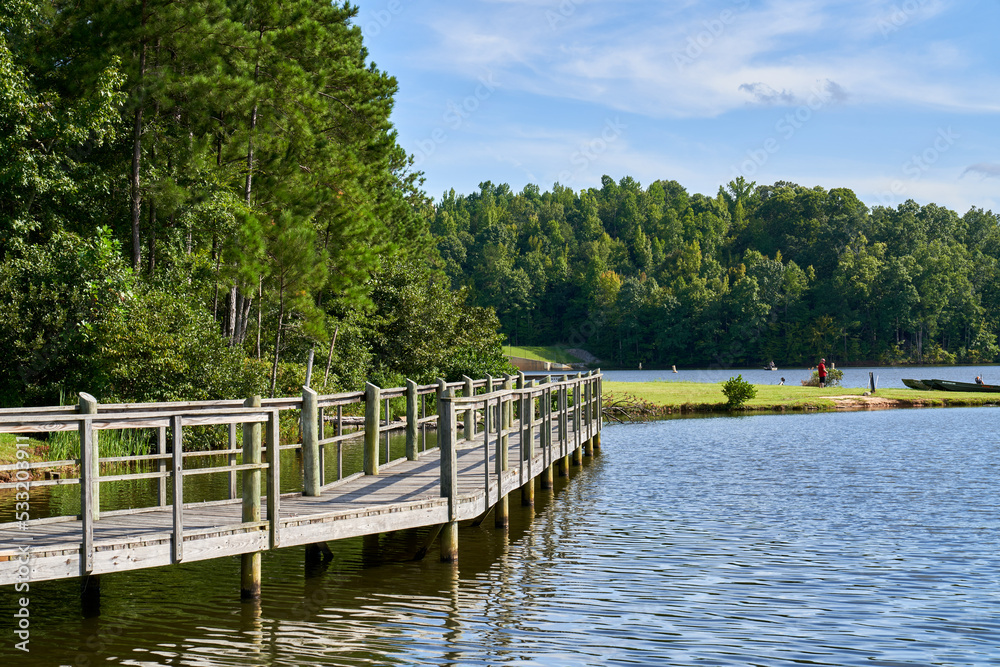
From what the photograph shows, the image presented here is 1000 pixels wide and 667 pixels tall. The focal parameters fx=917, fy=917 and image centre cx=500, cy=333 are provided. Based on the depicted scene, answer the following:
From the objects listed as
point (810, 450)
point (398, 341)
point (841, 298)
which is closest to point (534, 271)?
point (841, 298)

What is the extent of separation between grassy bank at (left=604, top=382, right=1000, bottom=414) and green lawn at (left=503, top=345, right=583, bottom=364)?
77.9 m

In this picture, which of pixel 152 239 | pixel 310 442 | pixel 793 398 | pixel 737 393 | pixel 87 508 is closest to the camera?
pixel 87 508

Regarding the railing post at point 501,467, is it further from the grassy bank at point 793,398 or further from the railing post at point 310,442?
the grassy bank at point 793,398

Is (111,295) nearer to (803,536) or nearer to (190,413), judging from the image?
(190,413)

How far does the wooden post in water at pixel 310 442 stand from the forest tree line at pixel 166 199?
12.1m

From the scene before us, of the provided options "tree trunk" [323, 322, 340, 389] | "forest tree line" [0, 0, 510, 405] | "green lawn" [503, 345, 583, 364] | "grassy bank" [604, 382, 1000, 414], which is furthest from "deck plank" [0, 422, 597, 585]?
"green lawn" [503, 345, 583, 364]

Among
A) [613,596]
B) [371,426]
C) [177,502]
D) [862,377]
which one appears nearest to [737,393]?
[371,426]

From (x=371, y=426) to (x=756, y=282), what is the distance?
→ 123600 millimetres

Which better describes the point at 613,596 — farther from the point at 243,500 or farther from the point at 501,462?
the point at 243,500

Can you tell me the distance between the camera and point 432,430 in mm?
35281

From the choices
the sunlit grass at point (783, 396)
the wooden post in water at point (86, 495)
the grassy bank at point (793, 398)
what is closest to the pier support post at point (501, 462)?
the wooden post in water at point (86, 495)

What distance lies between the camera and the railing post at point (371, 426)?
47.7ft

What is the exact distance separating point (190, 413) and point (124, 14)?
18657mm

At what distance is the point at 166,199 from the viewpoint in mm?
26000
